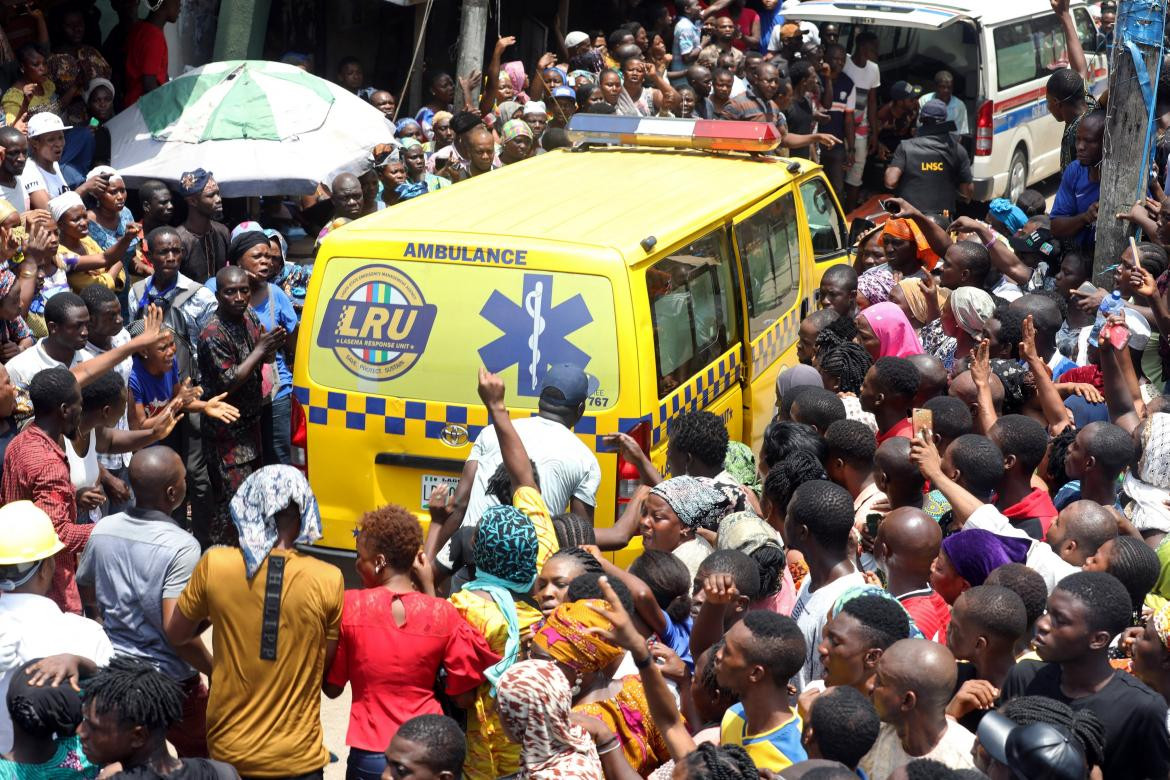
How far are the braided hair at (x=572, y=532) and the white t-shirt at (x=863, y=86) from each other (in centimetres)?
1071

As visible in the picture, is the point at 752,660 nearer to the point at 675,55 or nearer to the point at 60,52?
the point at 60,52

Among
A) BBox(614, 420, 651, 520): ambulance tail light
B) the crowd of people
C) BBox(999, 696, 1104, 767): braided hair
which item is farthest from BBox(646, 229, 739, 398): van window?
BBox(999, 696, 1104, 767): braided hair

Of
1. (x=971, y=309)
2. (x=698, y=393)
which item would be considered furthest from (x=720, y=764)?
(x=971, y=309)

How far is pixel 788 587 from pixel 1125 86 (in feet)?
14.2

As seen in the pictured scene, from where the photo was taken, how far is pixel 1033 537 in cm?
554

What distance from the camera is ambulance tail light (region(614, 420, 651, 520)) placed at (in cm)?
619

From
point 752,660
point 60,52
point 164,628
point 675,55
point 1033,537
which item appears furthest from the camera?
point 675,55

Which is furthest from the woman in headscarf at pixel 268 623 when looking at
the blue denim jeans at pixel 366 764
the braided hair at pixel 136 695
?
the braided hair at pixel 136 695

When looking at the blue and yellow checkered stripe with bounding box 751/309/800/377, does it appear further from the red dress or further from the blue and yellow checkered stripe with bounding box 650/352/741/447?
the red dress

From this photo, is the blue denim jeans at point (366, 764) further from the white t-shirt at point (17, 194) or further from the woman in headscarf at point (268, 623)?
the white t-shirt at point (17, 194)

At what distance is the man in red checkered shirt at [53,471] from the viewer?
530 centimetres

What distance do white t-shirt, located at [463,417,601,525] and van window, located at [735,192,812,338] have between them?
2.06 m

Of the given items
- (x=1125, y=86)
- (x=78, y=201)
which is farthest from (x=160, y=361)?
(x=1125, y=86)

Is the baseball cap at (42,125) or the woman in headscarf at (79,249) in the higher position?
the baseball cap at (42,125)
